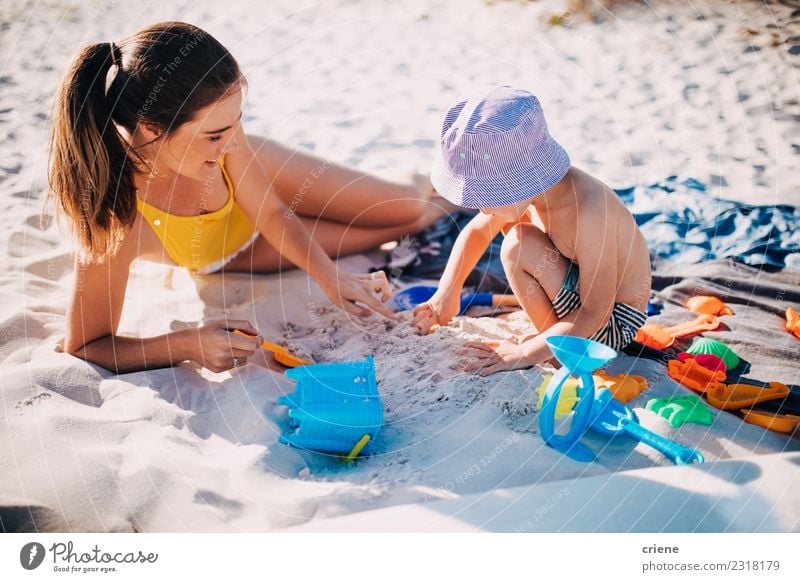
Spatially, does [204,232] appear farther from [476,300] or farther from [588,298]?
[588,298]

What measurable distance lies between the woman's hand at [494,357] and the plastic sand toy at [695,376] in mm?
248

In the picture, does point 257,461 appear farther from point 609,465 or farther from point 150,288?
point 150,288

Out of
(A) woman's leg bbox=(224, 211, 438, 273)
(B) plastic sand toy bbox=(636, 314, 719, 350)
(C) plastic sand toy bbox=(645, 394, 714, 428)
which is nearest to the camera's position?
(C) plastic sand toy bbox=(645, 394, 714, 428)

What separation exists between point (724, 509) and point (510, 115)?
64cm

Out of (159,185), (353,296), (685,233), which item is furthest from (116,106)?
(685,233)

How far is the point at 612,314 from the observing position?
1370 mm

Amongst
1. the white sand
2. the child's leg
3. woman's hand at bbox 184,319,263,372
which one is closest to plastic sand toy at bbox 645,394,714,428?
the white sand

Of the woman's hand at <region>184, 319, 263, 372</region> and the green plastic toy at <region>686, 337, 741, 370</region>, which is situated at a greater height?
the woman's hand at <region>184, 319, 263, 372</region>

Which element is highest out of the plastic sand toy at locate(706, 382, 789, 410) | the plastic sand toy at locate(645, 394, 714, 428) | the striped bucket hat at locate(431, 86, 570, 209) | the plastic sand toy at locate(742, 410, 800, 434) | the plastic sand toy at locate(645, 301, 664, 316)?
the striped bucket hat at locate(431, 86, 570, 209)

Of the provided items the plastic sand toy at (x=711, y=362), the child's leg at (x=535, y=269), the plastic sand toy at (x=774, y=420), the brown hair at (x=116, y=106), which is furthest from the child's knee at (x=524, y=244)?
the brown hair at (x=116, y=106)

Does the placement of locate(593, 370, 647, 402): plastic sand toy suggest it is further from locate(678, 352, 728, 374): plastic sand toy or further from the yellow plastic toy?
locate(678, 352, 728, 374): plastic sand toy

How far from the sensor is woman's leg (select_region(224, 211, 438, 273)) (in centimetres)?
166

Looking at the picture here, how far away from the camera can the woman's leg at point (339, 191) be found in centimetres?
166

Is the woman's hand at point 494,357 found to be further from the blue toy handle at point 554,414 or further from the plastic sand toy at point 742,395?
the plastic sand toy at point 742,395
